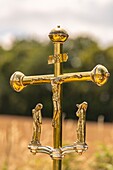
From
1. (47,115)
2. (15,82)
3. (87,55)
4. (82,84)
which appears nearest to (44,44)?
(87,55)

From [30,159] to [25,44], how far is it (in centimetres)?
2921

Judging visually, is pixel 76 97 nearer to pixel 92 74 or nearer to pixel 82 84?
pixel 82 84

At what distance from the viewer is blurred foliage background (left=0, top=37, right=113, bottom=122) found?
78.5 feet

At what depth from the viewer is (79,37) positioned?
101ft

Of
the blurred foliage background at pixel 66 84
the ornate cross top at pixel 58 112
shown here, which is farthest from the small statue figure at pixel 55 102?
the blurred foliage background at pixel 66 84

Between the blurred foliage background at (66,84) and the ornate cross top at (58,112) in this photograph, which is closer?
the ornate cross top at (58,112)

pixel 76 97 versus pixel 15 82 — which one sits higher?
pixel 76 97

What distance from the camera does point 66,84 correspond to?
2483cm

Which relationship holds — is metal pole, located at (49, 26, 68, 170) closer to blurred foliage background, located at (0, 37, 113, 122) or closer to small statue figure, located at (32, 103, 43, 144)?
small statue figure, located at (32, 103, 43, 144)

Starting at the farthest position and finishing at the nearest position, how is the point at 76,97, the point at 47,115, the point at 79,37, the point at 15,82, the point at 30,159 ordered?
the point at 79,37 < the point at 76,97 < the point at 47,115 < the point at 30,159 < the point at 15,82

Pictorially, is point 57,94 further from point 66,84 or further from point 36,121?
point 66,84

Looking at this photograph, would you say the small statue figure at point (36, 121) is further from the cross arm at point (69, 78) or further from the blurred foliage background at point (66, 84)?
the blurred foliage background at point (66, 84)

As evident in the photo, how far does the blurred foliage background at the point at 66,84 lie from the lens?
78.5 ft

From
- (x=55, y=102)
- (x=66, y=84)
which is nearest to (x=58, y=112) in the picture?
(x=55, y=102)
